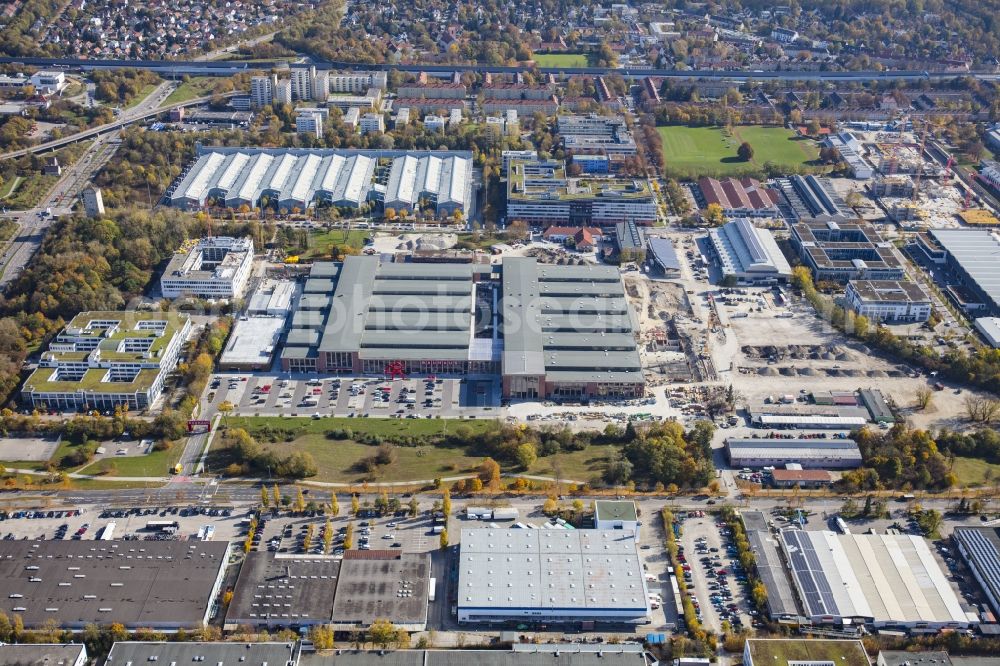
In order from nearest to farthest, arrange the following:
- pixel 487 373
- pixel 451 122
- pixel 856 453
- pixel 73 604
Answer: pixel 73 604 < pixel 856 453 < pixel 487 373 < pixel 451 122

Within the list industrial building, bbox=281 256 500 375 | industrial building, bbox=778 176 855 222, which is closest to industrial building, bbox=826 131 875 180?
industrial building, bbox=778 176 855 222

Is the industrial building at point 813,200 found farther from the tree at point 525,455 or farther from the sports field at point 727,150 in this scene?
the tree at point 525,455

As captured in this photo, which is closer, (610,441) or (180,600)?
(180,600)

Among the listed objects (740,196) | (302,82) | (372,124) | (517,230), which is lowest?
(517,230)

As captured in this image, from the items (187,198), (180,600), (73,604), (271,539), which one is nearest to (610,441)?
(271,539)

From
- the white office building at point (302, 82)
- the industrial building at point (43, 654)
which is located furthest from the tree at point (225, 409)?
the white office building at point (302, 82)

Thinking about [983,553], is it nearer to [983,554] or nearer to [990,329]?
[983,554]

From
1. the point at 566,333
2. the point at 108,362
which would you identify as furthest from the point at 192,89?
the point at 566,333

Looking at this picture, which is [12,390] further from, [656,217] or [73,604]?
[656,217]
